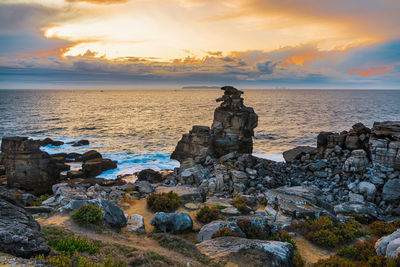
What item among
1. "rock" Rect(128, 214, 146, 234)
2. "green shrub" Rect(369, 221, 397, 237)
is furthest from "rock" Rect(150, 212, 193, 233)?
"green shrub" Rect(369, 221, 397, 237)

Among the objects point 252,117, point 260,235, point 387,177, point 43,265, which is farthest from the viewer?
point 252,117

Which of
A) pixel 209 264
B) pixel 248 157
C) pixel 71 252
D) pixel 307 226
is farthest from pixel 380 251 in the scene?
pixel 248 157

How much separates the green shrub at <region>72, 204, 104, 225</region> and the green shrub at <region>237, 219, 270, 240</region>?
7195 mm

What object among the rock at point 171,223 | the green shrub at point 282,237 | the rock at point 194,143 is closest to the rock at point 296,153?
the rock at point 194,143

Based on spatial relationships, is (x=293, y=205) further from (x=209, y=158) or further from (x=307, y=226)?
(x=209, y=158)

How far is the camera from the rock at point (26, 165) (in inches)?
1176

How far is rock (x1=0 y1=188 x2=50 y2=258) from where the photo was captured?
6859 mm

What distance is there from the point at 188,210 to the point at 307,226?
290 inches

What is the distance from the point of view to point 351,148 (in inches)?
1019

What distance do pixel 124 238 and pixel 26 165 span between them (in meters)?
26.9

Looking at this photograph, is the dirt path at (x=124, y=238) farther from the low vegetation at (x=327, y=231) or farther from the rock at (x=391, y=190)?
the rock at (x=391, y=190)

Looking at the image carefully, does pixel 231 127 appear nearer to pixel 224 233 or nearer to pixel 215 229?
pixel 215 229

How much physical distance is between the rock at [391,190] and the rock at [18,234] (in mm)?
24197

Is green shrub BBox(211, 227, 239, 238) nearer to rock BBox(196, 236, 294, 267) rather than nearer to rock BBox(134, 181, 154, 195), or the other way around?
rock BBox(196, 236, 294, 267)
